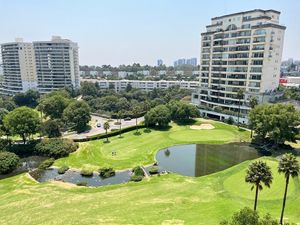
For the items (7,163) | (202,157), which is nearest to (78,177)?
(7,163)

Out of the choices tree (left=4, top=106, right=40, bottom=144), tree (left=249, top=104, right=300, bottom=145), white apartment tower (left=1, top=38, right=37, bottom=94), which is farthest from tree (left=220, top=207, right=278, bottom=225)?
white apartment tower (left=1, top=38, right=37, bottom=94)

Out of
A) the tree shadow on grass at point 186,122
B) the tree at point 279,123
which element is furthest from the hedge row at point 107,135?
the tree at point 279,123

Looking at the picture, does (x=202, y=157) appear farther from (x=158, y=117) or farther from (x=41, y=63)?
(x=41, y=63)

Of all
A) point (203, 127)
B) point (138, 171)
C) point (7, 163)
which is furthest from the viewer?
point (203, 127)

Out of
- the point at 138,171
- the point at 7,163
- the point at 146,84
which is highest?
the point at 146,84

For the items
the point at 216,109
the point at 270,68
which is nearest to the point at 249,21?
the point at 270,68

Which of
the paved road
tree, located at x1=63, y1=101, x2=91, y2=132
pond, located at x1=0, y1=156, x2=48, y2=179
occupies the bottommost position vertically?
pond, located at x1=0, y1=156, x2=48, y2=179

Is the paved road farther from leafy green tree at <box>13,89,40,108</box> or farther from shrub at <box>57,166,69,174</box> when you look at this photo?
leafy green tree at <box>13,89,40,108</box>

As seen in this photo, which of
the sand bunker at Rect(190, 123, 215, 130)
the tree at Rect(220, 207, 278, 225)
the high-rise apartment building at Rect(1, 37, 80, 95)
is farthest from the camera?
the high-rise apartment building at Rect(1, 37, 80, 95)
